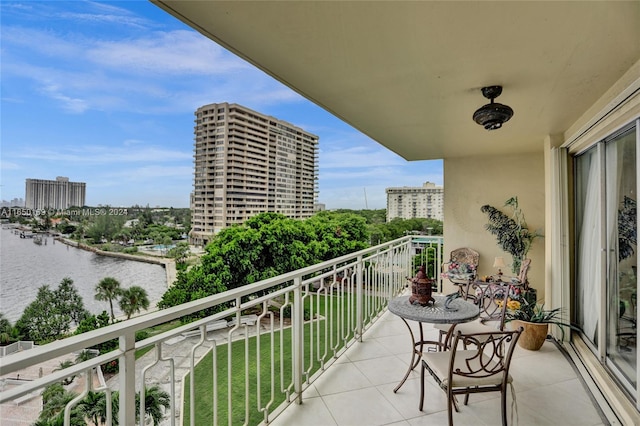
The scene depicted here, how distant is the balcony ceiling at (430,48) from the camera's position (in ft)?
4.62

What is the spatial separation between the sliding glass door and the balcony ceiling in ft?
1.75

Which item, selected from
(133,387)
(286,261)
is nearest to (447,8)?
(133,387)

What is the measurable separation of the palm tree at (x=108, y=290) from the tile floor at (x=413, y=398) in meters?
22.8

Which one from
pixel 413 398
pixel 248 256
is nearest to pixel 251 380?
pixel 413 398

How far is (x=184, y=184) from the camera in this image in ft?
104

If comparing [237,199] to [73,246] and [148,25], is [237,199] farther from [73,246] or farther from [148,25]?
[148,25]

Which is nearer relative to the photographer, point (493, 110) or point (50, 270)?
point (493, 110)

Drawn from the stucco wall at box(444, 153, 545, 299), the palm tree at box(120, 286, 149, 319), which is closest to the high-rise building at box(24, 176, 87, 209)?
the palm tree at box(120, 286, 149, 319)

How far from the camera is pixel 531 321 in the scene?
3254 millimetres

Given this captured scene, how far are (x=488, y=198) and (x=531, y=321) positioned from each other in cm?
248

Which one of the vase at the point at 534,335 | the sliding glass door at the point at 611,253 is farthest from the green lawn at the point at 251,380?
the sliding glass door at the point at 611,253

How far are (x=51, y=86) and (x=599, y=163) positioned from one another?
3738cm

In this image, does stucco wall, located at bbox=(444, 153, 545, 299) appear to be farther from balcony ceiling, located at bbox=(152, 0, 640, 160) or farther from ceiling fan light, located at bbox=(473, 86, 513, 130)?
ceiling fan light, located at bbox=(473, 86, 513, 130)

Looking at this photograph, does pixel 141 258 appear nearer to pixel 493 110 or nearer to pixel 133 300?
pixel 133 300
